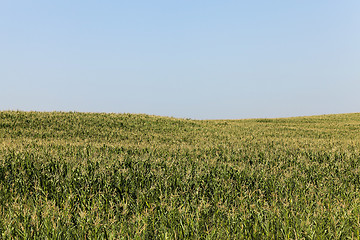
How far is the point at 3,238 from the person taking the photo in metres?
3.37

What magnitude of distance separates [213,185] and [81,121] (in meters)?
19.4

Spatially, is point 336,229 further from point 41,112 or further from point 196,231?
point 41,112

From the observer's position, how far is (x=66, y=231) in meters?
3.58

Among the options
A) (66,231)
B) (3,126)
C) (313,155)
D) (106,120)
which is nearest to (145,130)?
(106,120)

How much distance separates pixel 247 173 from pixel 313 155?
4.87 m

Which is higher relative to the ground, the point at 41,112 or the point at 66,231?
the point at 41,112

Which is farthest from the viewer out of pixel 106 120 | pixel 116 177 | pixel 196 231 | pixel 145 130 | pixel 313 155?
pixel 106 120

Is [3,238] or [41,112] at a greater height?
[41,112]

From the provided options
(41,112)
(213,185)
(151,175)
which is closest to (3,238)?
(151,175)

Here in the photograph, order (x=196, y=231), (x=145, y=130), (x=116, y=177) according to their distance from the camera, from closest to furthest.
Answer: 1. (x=196, y=231)
2. (x=116, y=177)
3. (x=145, y=130)

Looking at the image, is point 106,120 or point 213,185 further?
point 106,120

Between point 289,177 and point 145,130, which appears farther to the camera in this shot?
point 145,130

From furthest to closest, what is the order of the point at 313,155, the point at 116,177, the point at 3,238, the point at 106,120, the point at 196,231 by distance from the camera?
the point at 106,120, the point at 313,155, the point at 116,177, the point at 196,231, the point at 3,238

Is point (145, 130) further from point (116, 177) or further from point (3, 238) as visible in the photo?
point (3, 238)
